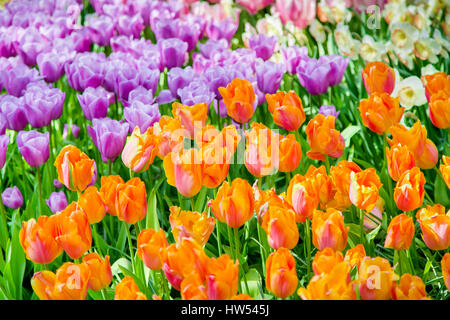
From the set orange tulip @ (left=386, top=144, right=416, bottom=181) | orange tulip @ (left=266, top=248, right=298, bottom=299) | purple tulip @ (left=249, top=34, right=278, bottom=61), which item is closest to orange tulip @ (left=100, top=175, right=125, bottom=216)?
orange tulip @ (left=266, top=248, right=298, bottom=299)

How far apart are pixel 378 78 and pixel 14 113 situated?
1.18 meters

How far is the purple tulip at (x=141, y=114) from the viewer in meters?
2.04

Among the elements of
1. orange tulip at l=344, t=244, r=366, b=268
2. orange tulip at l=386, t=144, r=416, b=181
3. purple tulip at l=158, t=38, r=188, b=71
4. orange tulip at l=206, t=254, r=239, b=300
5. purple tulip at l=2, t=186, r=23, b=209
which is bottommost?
purple tulip at l=2, t=186, r=23, b=209

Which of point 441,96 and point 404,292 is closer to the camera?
point 404,292

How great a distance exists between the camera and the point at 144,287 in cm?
164

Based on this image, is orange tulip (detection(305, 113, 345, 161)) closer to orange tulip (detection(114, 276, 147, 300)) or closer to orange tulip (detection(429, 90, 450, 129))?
orange tulip (detection(429, 90, 450, 129))

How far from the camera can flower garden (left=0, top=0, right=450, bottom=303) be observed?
4.44ft

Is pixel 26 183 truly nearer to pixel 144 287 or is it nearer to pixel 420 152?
pixel 144 287

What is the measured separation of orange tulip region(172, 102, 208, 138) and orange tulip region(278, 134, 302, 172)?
0.33 metres

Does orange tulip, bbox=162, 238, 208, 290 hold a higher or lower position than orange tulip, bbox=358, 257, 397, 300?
higher

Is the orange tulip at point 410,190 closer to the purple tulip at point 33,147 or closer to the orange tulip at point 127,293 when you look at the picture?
the orange tulip at point 127,293

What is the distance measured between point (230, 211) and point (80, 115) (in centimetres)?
172

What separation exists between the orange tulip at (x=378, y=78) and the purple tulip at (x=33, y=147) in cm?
103
